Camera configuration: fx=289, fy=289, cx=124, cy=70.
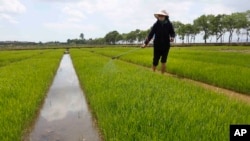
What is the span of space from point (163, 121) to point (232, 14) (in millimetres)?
70889

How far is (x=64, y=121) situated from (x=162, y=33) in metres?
4.12

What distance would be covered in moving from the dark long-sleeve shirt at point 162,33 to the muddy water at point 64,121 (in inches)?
99.6

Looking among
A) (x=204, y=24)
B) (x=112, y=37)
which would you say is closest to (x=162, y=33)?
(x=204, y=24)

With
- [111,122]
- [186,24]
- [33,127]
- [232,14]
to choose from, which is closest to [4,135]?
[33,127]

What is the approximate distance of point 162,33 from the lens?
7801 mm

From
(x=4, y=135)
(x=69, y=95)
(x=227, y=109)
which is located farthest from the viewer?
(x=69, y=95)

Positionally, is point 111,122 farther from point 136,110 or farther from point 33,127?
point 33,127

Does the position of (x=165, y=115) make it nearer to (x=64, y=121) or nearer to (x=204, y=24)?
(x=64, y=121)

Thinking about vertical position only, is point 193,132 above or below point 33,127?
above

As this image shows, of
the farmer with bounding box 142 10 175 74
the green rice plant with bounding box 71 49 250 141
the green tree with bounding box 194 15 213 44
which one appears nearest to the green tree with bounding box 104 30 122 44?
the green tree with bounding box 194 15 213 44

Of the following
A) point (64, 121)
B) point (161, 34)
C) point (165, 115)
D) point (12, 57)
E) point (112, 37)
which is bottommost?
point (12, 57)

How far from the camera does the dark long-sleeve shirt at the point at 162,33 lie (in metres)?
7.77

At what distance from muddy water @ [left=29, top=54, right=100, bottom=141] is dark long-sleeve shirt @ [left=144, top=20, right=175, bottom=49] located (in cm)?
253

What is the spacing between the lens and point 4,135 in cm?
352
